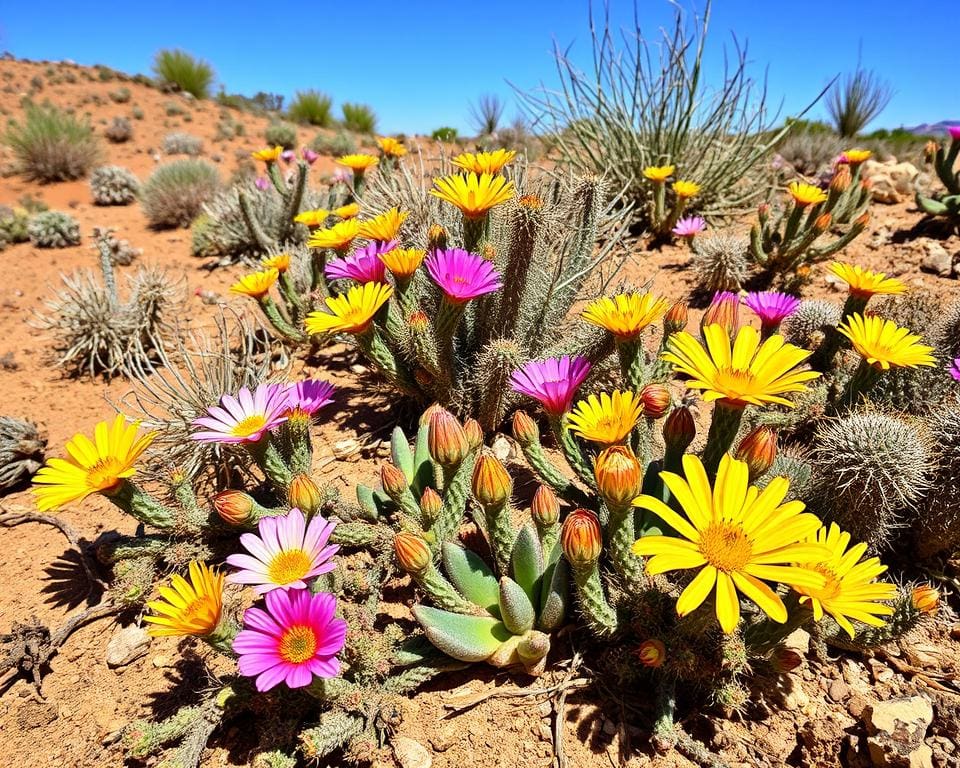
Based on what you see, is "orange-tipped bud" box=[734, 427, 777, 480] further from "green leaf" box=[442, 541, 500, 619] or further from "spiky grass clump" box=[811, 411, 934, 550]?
"green leaf" box=[442, 541, 500, 619]

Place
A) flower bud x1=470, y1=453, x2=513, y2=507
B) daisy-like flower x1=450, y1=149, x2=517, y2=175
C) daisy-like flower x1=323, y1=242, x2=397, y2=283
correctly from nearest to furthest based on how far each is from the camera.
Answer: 1. flower bud x1=470, y1=453, x2=513, y2=507
2. daisy-like flower x1=323, y1=242, x2=397, y2=283
3. daisy-like flower x1=450, y1=149, x2=517, y2=175

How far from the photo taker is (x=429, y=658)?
1.72 metres

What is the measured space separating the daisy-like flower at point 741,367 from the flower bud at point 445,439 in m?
0.69

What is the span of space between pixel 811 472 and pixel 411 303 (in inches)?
69.0

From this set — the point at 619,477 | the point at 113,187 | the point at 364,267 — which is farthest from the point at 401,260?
the point at 113,187

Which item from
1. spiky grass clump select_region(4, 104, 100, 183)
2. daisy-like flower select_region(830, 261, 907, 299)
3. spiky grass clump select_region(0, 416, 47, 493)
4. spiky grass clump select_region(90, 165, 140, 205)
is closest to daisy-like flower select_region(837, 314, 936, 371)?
daisy-like flower select_region(830, 261, 907, 299)

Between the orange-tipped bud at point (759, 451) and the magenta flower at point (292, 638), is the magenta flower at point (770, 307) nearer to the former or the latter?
the orange-tipped bud at point (759, 451)

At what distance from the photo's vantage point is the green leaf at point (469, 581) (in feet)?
5.79

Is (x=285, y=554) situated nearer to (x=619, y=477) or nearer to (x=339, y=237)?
(x=619, y=477)


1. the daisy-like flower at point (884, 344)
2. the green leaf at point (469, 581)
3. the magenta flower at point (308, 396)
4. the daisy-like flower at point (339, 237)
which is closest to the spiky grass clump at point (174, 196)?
the daisy-like flower at point (339, 237)

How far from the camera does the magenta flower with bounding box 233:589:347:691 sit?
1.37m

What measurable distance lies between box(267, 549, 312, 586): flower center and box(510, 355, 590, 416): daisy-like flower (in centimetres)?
89

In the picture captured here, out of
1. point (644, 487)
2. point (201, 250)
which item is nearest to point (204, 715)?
point (644, 487)

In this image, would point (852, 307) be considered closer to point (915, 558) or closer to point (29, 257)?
point (915, 558)
